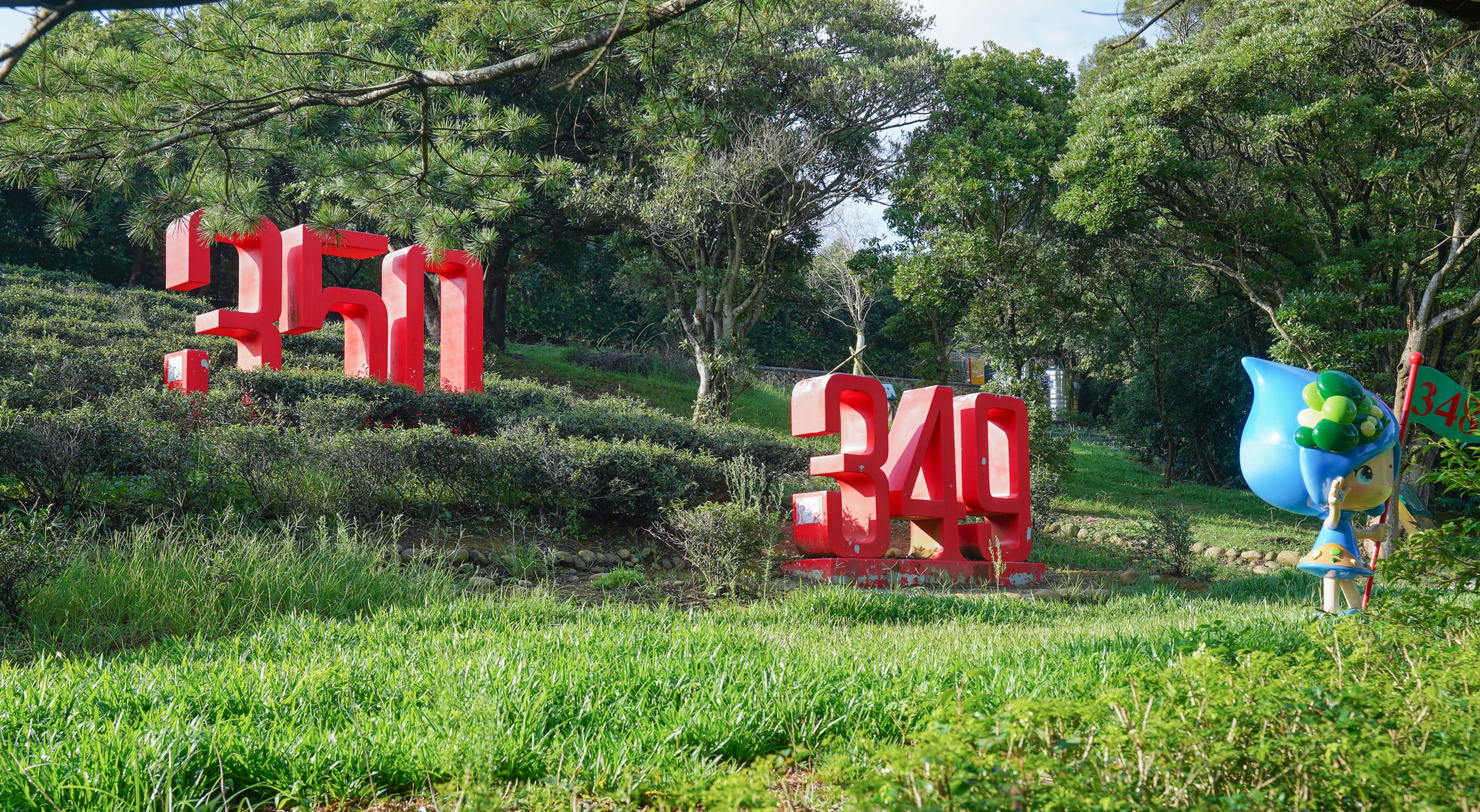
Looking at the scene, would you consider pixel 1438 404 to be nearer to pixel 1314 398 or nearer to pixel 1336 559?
pixel 1314 398

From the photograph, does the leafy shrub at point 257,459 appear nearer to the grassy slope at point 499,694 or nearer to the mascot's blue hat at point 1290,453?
the grassy slope at point 499,694

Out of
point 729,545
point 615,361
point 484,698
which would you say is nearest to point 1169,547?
point 729,545

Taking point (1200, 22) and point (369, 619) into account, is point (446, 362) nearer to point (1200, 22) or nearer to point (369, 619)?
point (369, 619)

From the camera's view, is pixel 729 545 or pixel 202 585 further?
pixel 729 545

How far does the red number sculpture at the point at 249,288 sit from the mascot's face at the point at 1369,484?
33.4 feet

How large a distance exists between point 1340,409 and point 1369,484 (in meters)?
0.59

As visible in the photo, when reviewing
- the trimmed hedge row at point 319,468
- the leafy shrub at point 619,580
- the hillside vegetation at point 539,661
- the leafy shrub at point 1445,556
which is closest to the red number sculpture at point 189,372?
the hillside vegetation at point 539,661

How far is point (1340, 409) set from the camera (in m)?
6.02

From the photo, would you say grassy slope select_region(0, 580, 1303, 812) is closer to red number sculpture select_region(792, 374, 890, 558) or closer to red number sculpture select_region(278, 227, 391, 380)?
red number sculpture select_region(792, 374, 890, 558)

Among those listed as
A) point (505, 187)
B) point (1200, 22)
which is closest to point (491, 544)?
point (505, 187)

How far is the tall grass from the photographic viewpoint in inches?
189

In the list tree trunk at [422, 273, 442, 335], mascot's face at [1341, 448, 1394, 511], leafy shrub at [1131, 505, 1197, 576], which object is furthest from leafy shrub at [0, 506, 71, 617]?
tree trunk at [422, 273, 442, 335]

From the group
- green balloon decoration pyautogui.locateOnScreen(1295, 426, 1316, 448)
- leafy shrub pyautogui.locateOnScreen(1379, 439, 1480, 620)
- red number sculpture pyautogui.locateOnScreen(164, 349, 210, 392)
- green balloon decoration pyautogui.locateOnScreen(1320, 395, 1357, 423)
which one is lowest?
leafy shrub pyautogui.locateOnScreen(1379, 439, 1480, 620)

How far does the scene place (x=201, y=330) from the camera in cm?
1120
